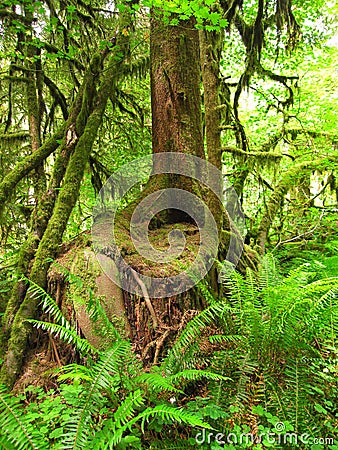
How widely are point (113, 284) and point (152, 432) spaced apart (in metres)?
1.17

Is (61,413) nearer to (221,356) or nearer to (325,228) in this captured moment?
(221,356)

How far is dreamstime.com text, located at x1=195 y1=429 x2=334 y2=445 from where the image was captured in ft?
6.04

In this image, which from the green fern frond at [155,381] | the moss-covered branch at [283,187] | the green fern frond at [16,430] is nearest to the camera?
the green fern frond at [16,430]

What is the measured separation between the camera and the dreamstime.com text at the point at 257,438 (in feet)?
6.04

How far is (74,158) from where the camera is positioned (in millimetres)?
3490

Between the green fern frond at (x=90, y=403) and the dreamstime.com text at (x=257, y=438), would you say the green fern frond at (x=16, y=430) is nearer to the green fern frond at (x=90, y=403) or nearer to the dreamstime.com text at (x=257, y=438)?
the green fern frond at (x=90, y=403)

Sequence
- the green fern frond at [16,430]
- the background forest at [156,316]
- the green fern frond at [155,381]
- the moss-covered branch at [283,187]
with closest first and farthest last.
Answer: the green fern frond at [16,430] < the green fern frond at [155,381] < the background forest at [156,316] < the moss-covered branch at [283,187]
